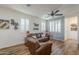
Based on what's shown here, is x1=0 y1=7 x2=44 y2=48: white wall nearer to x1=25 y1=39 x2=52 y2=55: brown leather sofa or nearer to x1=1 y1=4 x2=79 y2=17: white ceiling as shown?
x1=1 y1=4 x2=79 y2=17: white ceiling

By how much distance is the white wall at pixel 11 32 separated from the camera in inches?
89.4

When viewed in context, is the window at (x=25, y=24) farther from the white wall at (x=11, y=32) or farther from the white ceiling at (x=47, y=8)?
the white ceiling at (x=47, y=8)

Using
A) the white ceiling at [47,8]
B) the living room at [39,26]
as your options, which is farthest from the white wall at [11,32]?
the white ceiling at [47,8]

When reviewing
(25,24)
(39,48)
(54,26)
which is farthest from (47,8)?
(39,48)

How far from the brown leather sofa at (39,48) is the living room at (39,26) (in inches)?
3.6

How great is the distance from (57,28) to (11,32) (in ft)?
3.89

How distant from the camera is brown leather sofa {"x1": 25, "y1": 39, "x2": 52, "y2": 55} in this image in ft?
7.55

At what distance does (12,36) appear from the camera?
239 cm

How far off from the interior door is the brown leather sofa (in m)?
0.23

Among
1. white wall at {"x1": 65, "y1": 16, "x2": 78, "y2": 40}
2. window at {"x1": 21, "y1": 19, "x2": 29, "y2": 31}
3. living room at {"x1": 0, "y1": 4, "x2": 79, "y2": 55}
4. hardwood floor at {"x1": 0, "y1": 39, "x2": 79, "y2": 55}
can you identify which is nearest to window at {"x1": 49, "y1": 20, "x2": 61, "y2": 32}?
living room at {"x1": 0, "y1": 4, "x2": 79, "y2": 55}

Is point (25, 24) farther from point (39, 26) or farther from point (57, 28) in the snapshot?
point (57, 28)

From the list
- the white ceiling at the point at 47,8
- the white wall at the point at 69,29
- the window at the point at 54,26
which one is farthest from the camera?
the window at the point at 54,26
